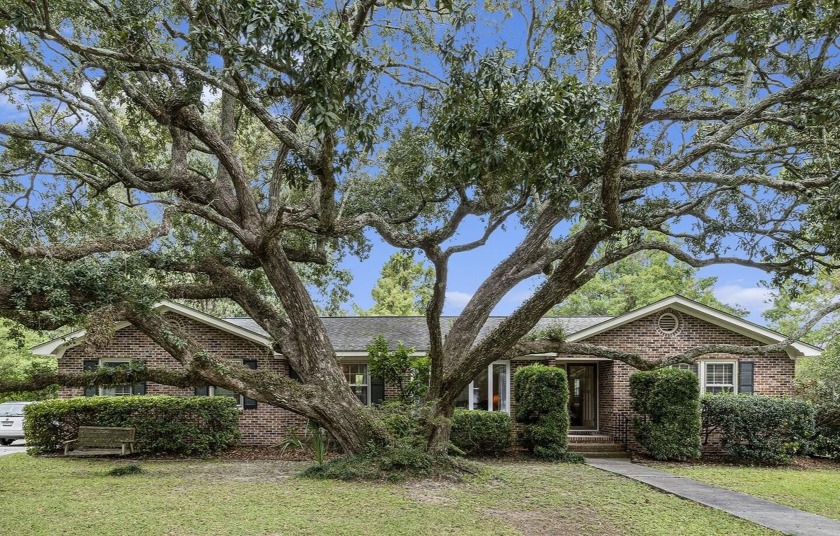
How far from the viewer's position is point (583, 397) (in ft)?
63.0

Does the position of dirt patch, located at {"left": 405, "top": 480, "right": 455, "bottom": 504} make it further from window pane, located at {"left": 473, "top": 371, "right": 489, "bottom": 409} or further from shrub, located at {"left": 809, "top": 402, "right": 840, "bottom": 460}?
shrub, located at {"left": 809, "top": 402, "right": 840, "bottom": 460}

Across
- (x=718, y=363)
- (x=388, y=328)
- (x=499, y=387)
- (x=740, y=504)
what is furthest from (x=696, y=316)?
(x=388, y=328)

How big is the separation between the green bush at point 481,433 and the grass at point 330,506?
286cm

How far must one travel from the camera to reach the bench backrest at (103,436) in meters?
14.2

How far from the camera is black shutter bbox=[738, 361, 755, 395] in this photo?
1686cm

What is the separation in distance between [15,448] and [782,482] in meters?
20.1

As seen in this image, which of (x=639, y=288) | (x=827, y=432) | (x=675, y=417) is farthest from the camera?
(x=639, y=288)

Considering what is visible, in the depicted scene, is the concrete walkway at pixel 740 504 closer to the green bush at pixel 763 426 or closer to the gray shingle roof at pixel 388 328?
the green bush at pixel 763 426

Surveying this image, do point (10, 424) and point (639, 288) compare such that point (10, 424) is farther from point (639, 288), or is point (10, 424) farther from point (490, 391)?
point (639, 288)

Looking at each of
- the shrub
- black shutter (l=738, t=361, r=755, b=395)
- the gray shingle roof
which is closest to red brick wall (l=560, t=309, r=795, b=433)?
black shutter (l=738, t=361, r=755, b=395)

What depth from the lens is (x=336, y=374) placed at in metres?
11.7

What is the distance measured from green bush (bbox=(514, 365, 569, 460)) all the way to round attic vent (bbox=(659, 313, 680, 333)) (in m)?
3.89

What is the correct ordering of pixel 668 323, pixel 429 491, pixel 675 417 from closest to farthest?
pixel 429 491, pixel 675 417, pixel 668 323

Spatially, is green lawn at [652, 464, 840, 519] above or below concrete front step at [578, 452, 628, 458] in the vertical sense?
above
